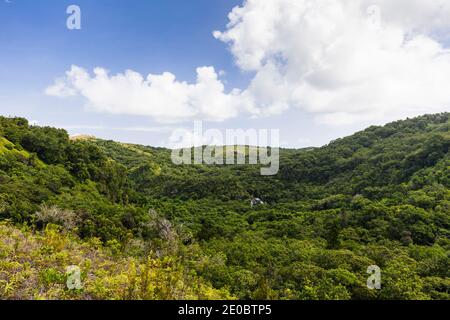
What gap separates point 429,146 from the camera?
7812 cm

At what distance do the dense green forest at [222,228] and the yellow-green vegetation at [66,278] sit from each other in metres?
0.04

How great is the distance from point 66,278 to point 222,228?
3821 cm

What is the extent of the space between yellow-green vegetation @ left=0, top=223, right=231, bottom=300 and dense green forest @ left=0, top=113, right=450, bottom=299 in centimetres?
4

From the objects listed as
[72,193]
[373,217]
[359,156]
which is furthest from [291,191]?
[72,193]

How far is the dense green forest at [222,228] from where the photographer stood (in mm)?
9125

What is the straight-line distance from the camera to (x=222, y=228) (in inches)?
1785

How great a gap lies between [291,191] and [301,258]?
265ft
